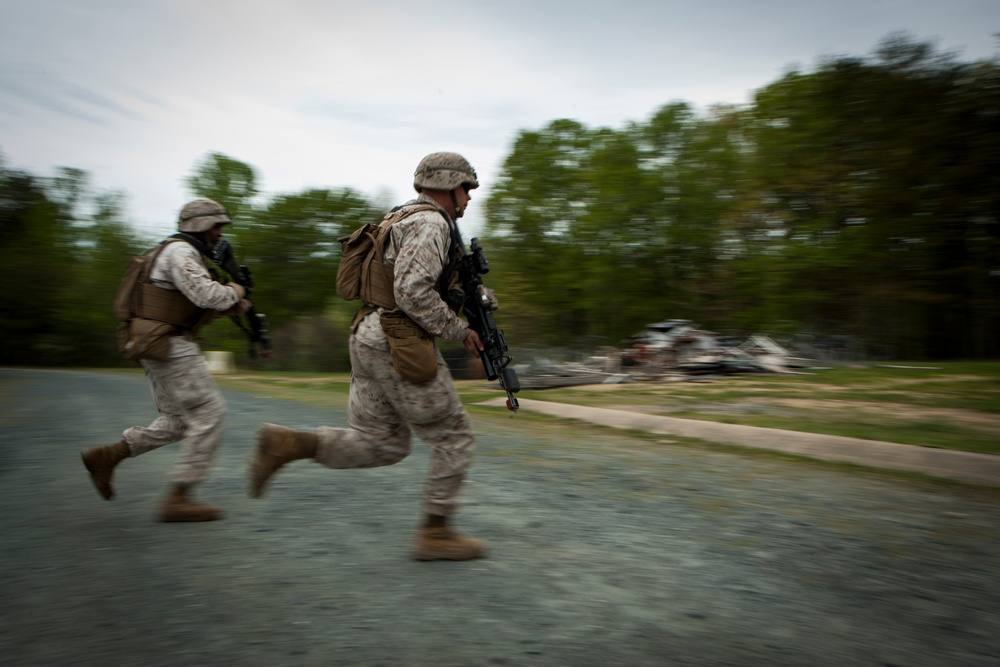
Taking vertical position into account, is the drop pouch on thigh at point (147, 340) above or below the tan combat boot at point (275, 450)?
above

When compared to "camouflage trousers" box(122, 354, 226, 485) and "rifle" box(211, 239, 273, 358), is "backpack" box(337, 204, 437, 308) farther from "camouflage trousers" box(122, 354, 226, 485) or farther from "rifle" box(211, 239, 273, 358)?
"camouflage trousers" box(122, 354, 226, 485)

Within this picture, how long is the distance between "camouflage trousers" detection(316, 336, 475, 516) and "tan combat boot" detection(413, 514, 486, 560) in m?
0.07

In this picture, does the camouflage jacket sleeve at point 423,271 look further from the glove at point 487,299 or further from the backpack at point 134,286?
the backpack at point 134,286

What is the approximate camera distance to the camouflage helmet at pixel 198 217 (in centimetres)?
481

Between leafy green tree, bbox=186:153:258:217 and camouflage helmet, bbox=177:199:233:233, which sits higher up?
leafy green tree, bbox=186:153:258:217

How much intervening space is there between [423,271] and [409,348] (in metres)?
0.36

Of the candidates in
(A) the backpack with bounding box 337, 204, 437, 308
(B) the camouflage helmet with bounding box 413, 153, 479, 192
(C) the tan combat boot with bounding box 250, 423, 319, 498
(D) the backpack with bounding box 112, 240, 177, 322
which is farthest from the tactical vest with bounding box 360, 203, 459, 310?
(D) the backpack with bounding box 112, 240, 177, 322

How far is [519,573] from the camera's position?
3.76 metres

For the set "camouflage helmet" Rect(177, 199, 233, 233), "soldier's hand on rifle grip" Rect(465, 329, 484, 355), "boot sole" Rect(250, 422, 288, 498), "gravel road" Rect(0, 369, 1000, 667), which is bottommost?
"gravel road" Rect(0, 369, 1000, 667)

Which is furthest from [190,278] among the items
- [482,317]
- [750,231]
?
[750,231]

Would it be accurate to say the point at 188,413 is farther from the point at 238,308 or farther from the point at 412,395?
the point at 412,395

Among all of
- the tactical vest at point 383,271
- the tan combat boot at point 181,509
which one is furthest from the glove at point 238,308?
the tactical vest at point 383,271

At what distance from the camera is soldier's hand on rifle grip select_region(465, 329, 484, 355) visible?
157 inches

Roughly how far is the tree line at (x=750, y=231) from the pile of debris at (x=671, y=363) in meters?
8.10
